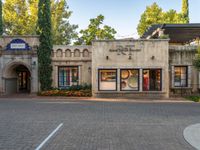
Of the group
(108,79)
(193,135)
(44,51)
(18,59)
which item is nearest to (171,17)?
(108,79)

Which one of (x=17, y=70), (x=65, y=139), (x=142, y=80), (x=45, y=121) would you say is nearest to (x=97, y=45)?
(x=142, y=80)

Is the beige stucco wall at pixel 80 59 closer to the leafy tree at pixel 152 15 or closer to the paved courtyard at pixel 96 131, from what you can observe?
the paved courtyard at pixel 96 131

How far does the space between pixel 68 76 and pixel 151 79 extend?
8042 mm

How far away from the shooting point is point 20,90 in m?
28.9

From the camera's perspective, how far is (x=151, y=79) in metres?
23.3

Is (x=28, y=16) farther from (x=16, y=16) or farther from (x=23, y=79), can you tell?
(x=23, y=79)

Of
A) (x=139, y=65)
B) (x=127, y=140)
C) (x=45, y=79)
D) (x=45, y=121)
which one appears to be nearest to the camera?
(x=127, y=140)

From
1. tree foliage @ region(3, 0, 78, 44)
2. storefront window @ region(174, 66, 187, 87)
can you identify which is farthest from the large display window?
tree foliage @ region(3, 0, 78, 44)

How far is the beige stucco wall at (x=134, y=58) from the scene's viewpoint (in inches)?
898

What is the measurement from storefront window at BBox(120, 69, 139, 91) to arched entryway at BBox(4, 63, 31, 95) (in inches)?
378

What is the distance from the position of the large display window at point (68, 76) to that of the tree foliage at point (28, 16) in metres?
15.4

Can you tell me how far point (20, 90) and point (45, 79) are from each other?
18.9 ft

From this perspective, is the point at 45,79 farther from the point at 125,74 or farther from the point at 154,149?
the point at 154,149

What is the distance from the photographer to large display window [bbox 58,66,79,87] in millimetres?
25375
